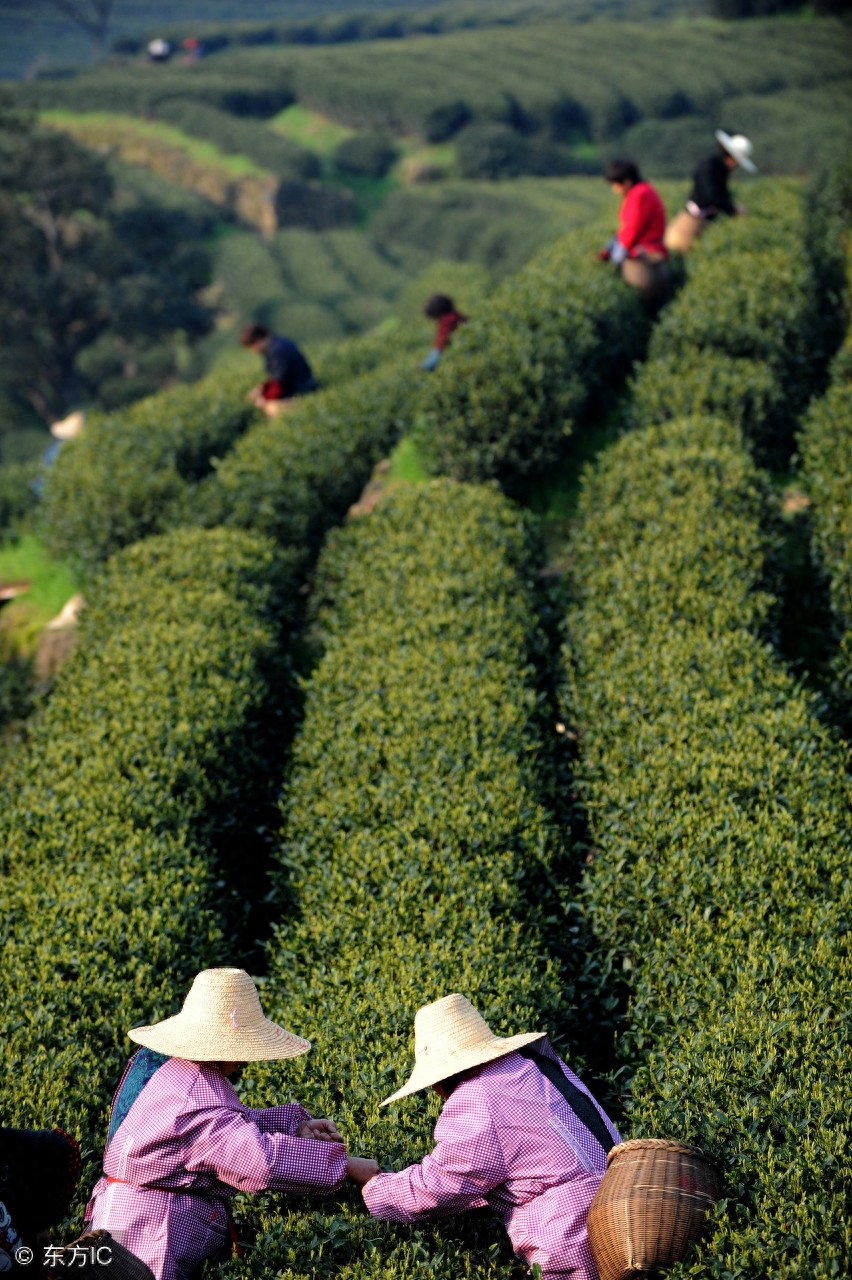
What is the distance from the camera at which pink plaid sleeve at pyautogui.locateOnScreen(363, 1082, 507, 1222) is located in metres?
4.41

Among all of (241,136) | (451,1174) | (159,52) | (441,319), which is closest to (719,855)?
(451,1174)

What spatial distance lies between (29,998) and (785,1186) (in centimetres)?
430

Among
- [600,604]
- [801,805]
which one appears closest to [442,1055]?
[801,805]

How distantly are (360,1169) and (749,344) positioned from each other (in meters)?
11.4

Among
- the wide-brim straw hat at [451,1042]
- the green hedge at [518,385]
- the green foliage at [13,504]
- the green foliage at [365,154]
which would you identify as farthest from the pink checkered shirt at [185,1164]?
the green foliage at [365,154]

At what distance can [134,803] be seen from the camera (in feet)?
26.2

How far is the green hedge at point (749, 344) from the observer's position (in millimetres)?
12672

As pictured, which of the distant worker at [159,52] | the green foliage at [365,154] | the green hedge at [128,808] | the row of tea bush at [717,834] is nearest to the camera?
the row of tea bush at [717,834]

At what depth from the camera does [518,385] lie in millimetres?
12742

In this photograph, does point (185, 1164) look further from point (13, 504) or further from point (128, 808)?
point (13, 504)

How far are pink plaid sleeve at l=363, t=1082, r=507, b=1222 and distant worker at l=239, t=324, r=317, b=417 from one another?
12.6 meters

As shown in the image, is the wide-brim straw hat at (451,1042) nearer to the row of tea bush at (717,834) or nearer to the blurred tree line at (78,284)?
the row of tea bush at (717,834)

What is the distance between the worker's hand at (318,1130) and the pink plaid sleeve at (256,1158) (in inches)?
3.9

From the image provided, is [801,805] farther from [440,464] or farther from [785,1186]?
[440,464]
